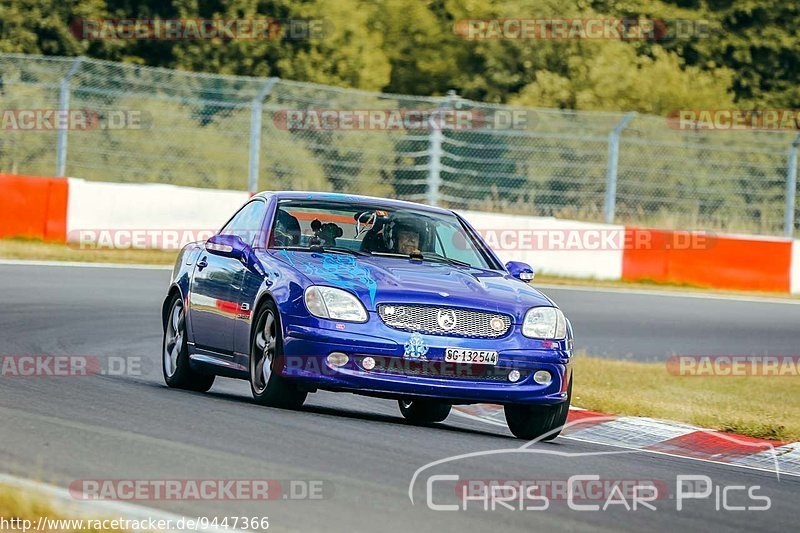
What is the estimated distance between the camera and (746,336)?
1873cm

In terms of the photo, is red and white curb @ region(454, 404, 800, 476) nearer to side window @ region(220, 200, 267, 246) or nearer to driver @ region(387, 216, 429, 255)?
driver @ region(387, 216, 429, 255)

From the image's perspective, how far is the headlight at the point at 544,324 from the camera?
934 cm

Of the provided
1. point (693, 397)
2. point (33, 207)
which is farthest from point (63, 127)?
point (693, 397)

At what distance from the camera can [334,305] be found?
29.8ft

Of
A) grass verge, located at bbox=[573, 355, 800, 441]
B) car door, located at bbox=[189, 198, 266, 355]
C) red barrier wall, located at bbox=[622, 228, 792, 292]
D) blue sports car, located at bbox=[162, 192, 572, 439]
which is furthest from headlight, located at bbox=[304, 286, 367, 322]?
red barrier wall, located at bbox=[622, 228, 792, 292]

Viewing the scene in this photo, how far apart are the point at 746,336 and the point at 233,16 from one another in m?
25.2

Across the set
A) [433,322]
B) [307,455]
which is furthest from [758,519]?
[433,322]

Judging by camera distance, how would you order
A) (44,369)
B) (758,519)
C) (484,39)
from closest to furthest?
(758,519) < (44,369) < (484,39)

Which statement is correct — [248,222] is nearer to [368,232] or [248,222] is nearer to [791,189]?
[368,232]

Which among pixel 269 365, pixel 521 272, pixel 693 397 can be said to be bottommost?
pixel 693 397

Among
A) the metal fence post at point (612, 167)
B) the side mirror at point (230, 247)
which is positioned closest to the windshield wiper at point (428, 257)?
the side mirror at point (230, 247)

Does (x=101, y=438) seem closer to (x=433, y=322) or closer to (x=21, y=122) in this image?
(x=433, y=322)

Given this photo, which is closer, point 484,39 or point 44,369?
point 44,369

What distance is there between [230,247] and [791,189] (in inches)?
705
